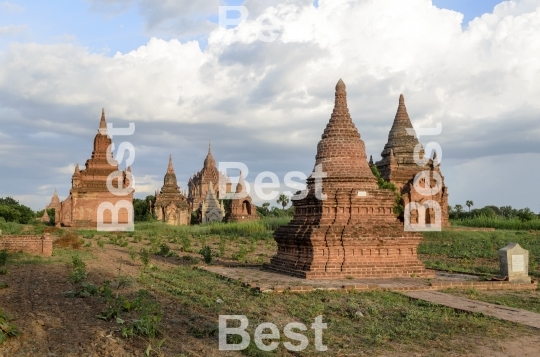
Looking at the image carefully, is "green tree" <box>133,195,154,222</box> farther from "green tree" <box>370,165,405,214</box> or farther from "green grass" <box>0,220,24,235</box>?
"green tree" <box>370,165,405,214</box>

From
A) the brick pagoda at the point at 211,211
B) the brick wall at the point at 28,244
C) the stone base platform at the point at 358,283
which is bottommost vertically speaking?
the stone base platform at the point at 358,283

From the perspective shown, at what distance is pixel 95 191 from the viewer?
4059 cm

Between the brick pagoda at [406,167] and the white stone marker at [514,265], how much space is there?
66.6 feet

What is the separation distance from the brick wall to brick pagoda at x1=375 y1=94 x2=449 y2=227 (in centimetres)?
2170

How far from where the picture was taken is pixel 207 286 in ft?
40.2

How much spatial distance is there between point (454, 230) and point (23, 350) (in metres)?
29.4

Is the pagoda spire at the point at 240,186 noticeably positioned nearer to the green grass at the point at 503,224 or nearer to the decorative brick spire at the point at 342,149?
the green grass at the point at 503,224

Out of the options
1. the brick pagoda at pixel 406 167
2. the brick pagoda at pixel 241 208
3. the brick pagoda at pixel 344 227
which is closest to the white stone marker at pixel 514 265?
the brick pagoda at pixel 344 227

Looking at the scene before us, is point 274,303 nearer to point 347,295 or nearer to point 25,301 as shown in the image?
point 347,295

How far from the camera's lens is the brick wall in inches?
719

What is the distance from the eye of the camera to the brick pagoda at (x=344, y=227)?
14.0 metres

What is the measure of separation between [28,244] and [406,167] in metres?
24.1

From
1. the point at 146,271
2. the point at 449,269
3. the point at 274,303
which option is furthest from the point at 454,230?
the point at 274,303

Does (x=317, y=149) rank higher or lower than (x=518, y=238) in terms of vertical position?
higher
